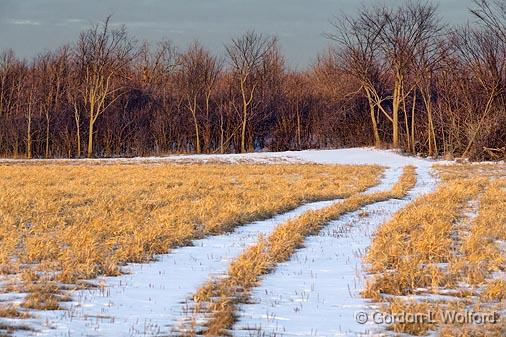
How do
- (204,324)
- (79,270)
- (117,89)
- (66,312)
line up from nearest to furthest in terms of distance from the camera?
(204,324), (66,312), (79,270), (117,89)

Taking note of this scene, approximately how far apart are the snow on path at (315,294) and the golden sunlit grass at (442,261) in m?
0.28

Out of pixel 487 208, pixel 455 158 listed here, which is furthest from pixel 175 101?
pixel 487 208

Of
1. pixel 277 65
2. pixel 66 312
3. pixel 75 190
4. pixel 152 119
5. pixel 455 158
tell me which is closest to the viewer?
pixel 66 312

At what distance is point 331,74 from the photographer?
58.2 meters

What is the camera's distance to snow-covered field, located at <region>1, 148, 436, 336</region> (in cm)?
590

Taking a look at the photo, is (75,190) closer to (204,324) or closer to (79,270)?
(79,270)

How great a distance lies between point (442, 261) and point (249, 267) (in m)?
2.73

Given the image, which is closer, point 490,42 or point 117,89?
point 490,42

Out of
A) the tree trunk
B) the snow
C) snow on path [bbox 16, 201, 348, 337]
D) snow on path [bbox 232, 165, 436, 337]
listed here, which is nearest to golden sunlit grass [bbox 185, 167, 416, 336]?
snow on path [bbox 232, 165, 436, 337]

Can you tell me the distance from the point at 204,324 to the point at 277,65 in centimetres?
5294

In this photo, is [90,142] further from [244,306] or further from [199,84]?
[244,306]

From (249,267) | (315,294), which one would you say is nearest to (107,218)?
(249,267)

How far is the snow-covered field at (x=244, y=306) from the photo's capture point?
5.90 m

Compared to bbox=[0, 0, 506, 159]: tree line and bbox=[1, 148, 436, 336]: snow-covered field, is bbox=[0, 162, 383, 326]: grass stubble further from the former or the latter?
bbox=[0, 0, 506, 159]: tree line
